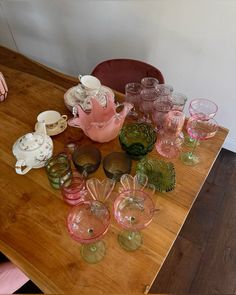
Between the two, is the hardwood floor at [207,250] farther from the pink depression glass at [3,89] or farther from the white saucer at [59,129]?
the pink depression glass at [3,89]

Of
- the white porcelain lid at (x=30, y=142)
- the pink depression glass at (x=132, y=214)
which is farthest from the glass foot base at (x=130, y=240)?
the white porcelain lid at (x=30, y=142)

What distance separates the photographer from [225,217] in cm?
149

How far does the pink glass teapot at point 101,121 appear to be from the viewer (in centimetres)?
87

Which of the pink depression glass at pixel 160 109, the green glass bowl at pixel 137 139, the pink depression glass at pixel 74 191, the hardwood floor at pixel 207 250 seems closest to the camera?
the pink depression glass at pixel 74 191

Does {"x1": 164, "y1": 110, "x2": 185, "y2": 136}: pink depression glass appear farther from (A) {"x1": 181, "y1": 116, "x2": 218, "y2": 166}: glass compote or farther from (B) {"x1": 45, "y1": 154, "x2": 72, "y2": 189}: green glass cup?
(B) {"x1": 45, "y1": 154, "x2": 72, "y2": 189}: green glass cup

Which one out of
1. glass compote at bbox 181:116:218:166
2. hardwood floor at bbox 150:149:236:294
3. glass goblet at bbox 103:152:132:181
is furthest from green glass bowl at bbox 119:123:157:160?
hardwood floor at bbox 150:149:236:294

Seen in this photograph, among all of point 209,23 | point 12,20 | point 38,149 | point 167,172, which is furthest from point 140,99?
point 12,20

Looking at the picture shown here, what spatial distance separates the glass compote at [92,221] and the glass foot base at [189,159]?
273 mm

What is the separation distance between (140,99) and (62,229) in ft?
1.93

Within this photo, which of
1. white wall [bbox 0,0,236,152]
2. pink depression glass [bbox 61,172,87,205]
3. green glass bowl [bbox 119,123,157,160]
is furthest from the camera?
white wall [bbox 0,0,236,152]

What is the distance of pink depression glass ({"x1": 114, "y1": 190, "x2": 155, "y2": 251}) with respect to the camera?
0.69 meters

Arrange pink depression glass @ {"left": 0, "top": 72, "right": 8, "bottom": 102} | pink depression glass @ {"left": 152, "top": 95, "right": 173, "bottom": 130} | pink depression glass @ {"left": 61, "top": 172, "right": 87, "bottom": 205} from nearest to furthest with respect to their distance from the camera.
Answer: pink depression glass @ {"left": 61, "top": 172, "right": 87, "bottom": 205} < pink depression glass @ {"left": 152, "top": 95, "right": 173, "bottom": 130} < pink depression glass @ {"left": 0, "top": 72, "right": 8, "bottom": 102}

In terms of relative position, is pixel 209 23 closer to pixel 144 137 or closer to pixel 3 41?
pixel 144 137

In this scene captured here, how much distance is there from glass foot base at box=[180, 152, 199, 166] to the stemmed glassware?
0.19 metres
